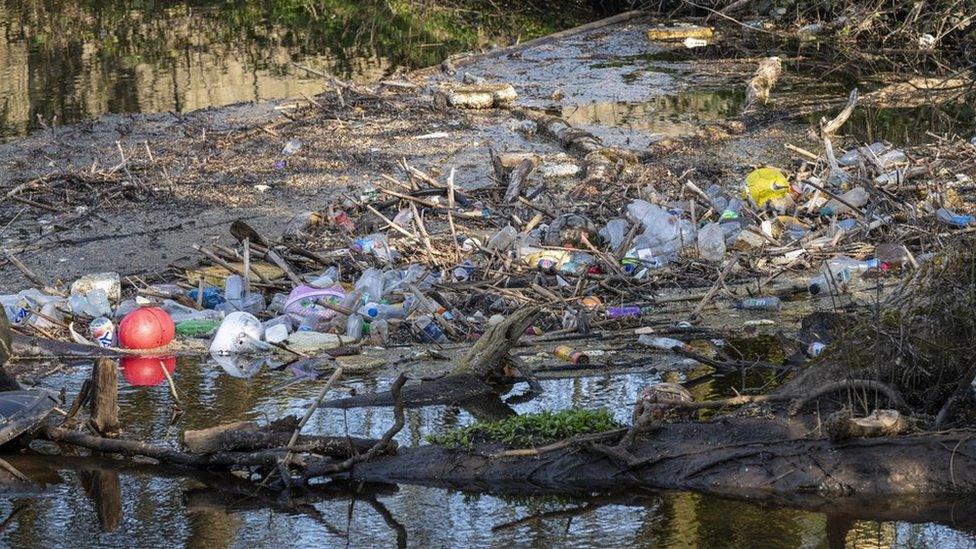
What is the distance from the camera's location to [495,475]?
4.93 meters

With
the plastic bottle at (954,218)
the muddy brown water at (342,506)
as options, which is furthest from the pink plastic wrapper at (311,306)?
the plastic bottle at (954,218)

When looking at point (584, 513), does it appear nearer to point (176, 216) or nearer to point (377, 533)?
point (377, 533)

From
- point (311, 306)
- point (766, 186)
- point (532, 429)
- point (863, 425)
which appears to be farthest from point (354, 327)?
point (766, 186)

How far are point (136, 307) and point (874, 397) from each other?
156 inches

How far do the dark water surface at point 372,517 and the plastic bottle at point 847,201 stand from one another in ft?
11.0

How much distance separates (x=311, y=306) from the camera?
6812 mm

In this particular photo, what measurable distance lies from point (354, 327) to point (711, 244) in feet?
7.65

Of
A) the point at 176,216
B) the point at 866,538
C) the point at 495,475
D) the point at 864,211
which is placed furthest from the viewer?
the point at 176,216

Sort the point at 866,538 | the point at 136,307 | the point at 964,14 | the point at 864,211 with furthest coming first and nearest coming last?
the point at 964,14
the point at 864,211
the point at 136,307
the point at 866,538

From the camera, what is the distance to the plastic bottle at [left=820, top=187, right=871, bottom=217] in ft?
26.7

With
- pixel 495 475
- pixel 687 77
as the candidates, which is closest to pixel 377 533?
pixel 495 475

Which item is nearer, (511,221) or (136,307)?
(136,307)

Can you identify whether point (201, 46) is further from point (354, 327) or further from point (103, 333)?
point (354, 327)

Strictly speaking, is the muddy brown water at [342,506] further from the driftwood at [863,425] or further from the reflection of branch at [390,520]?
the driftwood at [863,425]
